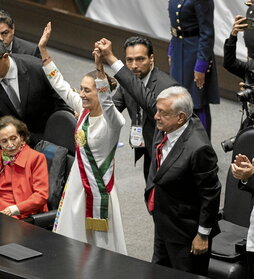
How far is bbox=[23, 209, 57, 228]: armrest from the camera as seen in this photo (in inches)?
202

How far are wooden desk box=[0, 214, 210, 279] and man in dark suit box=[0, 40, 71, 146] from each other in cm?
171

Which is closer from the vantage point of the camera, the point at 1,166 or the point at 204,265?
the point at 204,265

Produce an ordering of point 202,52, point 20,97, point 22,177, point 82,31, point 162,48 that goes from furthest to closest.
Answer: point 82,31, point 162,48, point 202,52, point 20,97, point 22,177

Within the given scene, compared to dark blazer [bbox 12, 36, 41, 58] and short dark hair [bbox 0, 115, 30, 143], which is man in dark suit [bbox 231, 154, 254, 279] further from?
dark blazer [bbox 12, 36, 41, 58]

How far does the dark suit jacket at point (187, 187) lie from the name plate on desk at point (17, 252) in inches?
35.1

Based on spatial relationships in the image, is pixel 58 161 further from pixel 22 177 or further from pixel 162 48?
pixel 162 48

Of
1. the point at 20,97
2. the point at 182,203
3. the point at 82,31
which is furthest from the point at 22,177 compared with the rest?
the point at 82,31

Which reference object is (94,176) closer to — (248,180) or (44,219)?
(44,219)

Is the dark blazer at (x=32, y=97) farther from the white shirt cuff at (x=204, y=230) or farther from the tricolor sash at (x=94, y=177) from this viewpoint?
the white shirt cuff at (x=204, y=230)

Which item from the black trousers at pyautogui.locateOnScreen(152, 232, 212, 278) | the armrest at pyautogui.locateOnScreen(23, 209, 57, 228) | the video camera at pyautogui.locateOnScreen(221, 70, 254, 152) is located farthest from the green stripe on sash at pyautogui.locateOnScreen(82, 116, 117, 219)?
the video camera at pyautogui.locateOnScreen(221, 70, 254, 152)

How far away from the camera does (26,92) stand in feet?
18.7

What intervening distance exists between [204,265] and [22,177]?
Result: 1231mm

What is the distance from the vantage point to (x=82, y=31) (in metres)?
10.0

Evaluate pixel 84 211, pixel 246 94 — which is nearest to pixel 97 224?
pixel 84 211
